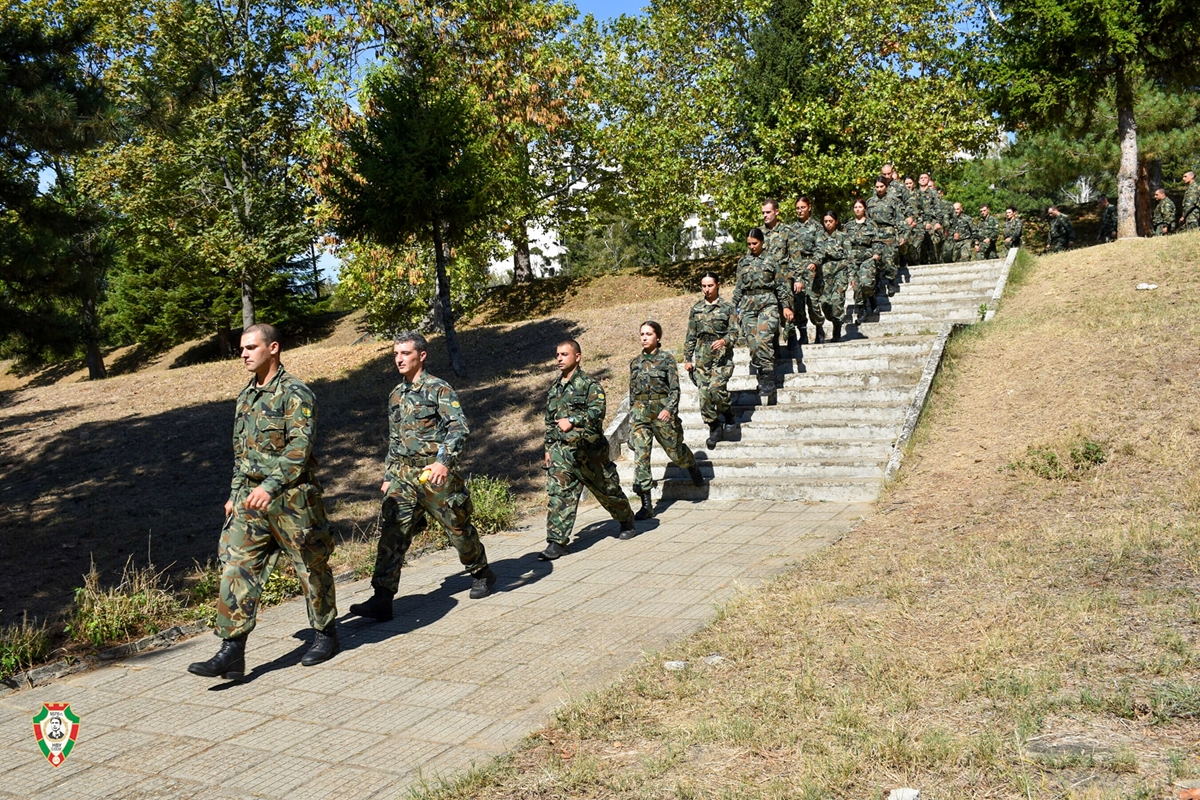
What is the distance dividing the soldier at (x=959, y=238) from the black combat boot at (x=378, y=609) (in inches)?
712

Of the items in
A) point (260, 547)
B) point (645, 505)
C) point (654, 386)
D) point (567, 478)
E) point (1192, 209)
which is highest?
point (1192, 209)

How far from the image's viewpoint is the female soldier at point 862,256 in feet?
48.6

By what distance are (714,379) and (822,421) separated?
1.60 metres

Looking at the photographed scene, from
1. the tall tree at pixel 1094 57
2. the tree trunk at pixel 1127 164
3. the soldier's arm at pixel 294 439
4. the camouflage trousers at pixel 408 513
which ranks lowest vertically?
the camouflage trousers at pixel 408 513

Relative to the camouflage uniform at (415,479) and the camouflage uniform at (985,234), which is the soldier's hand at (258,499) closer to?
the camouflage uniform at (415,479)

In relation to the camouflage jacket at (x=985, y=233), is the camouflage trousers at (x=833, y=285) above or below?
below

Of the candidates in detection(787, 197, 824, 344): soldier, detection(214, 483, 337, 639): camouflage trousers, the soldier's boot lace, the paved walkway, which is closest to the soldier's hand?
detection(214, 483, 337, 639): camouflage trousers

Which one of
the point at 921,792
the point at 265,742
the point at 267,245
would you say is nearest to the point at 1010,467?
the point at 921,792

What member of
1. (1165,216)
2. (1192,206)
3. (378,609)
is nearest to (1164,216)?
(1165,216)

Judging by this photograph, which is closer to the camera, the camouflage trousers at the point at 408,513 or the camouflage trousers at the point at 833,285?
the camouflage trousers at the point at 408,513

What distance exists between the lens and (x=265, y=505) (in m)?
5.70

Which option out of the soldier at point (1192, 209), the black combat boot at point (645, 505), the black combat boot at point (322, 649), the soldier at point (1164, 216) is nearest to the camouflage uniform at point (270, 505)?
the black combat boot at point (322, 649)

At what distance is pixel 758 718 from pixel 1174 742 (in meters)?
1.78

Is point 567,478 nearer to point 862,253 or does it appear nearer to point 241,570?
point 241,570
